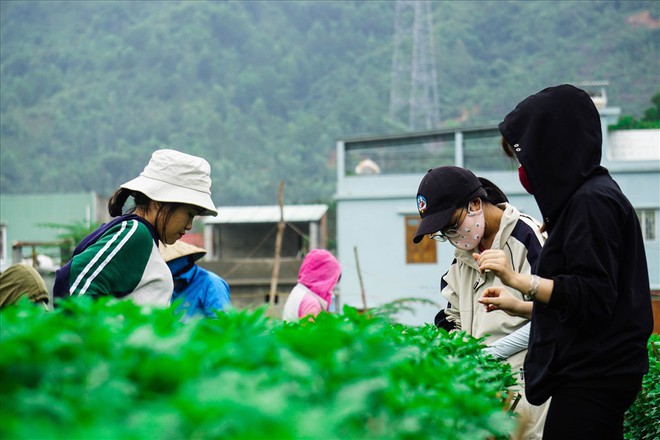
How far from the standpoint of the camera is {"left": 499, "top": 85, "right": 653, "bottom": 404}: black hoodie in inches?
122

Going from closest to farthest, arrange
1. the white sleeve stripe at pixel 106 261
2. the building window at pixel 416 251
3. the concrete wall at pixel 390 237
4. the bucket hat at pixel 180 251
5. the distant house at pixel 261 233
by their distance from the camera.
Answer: the white sleeve stripe at pixel 106 261
the bucket hat at pixel 180 251
the concrete wall at pixel 390 237
the building window at pixel 416 251
the distant house at pixel 261 233

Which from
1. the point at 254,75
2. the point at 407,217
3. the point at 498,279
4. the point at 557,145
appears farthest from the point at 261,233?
the point at 254,75

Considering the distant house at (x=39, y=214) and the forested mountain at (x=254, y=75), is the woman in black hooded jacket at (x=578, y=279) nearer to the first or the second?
the distant house at (x=39, y=214)

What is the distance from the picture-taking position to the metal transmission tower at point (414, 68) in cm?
8600

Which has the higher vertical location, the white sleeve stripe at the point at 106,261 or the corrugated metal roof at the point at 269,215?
the white sleeve stripe at the point at 106,261

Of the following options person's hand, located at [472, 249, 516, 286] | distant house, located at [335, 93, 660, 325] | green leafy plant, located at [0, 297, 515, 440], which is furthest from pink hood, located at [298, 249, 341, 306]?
distant house, located at [335, 93, 660, 325]

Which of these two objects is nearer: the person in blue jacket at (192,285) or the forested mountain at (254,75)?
the person in blue jacket at (192,285)

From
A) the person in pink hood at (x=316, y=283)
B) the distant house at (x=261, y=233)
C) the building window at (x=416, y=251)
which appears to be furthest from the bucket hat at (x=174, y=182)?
the distant house at (x=261, y=233)

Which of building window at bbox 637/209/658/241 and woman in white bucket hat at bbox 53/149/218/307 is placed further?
building window at bbox 637/209/658/241

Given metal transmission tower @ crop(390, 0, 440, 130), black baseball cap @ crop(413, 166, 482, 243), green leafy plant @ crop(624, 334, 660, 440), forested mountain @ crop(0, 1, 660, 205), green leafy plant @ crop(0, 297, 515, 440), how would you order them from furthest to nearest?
metal transmission tower @ crop(390, 0, 440, 130), forested mountain @ crop(0, 1, 660, 205), green leafy plant @ crop(624, 334, 660, 440), black baseball cap @ crop(413, 166, 482, 243), green leafy plant @ crop(0, 297, 515, 440)

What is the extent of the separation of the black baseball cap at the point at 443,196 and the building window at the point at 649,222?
2841 centimetres

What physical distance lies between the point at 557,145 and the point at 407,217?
29.0 metres

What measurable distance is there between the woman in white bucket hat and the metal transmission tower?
76.3 m

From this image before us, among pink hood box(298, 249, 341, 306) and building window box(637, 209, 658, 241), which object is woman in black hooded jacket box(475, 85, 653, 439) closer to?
pink hood box(298, 249, 341, 306)
